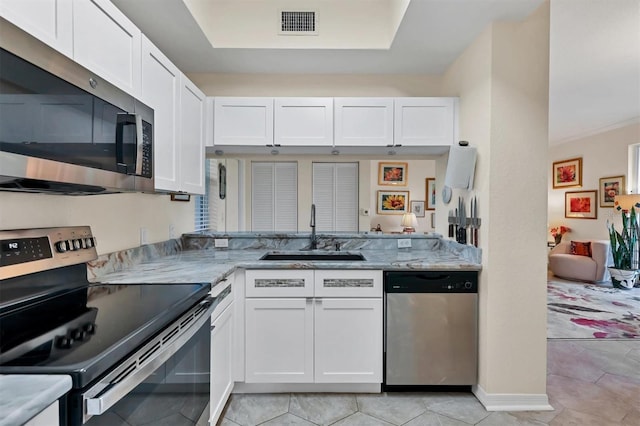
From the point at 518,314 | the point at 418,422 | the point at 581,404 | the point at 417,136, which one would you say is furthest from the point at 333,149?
the point at 581,404

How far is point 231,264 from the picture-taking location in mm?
2135

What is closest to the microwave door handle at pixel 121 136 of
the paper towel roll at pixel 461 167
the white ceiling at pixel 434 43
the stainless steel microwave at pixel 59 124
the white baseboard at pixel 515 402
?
the stainless steel microwave at pixel 59 124

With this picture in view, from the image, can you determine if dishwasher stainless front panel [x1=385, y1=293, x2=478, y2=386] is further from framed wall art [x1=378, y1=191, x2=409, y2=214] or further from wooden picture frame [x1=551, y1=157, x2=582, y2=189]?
wooden picture frame [x1=551, y1=157, x2=582, y2=189]

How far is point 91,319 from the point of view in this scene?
1.13m

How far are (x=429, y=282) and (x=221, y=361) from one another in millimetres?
1355

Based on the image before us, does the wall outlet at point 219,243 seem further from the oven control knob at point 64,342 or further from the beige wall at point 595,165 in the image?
the beige wall at point 595,165

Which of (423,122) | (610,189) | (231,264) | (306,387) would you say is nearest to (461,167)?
(423,122)

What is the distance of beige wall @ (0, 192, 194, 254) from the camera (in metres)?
1.32

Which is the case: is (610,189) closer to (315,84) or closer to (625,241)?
(625,241)

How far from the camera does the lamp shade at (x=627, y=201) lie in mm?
4941

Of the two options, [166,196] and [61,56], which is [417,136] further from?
[61,56]

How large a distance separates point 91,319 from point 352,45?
7.56ft

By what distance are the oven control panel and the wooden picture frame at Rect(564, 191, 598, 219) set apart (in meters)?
7.67

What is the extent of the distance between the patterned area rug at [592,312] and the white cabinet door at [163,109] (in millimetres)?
3644
